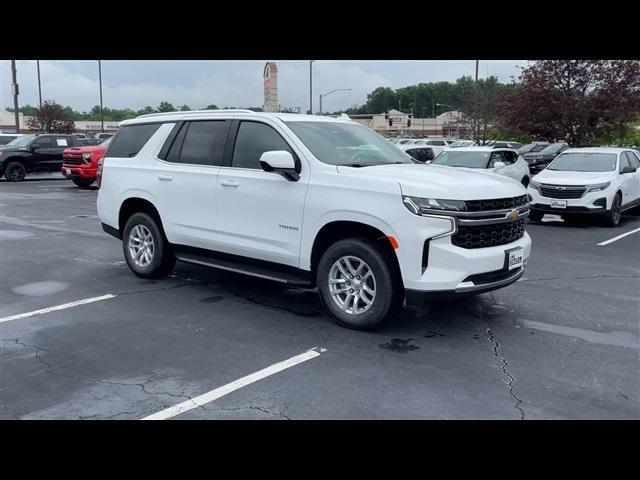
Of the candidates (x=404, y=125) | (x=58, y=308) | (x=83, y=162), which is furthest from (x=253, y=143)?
(x=404, y=125)

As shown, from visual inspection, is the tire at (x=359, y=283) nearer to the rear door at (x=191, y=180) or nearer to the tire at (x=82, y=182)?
the rear door at (x=191, y=180)

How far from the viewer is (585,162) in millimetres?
14062

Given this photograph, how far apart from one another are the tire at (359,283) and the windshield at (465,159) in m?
9.82

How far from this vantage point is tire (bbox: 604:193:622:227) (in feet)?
42.2

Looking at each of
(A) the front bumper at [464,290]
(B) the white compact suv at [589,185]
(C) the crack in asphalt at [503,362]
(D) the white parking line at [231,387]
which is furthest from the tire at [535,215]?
(D) the white parking line at [231,387]

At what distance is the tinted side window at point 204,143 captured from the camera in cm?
678

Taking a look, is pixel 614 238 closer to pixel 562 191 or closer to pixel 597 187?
pixel 597 187

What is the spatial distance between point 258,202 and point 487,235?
7.49ft

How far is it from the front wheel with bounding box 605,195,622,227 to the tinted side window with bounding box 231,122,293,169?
9112 mm

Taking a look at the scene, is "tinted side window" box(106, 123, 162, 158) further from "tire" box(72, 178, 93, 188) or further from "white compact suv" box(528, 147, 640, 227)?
"tire" box(72, 178, 93, 188)

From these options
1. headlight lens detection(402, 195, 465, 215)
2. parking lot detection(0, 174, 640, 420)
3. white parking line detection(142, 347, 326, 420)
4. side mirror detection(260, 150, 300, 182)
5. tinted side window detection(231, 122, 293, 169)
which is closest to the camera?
white parking line detection(142, 347, 326, 420)

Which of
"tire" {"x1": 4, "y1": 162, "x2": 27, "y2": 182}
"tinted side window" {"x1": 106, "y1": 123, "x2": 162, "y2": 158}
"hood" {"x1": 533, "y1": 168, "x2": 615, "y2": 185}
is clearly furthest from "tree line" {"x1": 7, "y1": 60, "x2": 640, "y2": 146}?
"tinted side window" {"x1": 106, "y1": 123, "x2": 162, "y2": 158}

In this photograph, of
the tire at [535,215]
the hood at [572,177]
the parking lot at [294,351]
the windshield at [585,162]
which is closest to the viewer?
the parking lot at [294,351]
